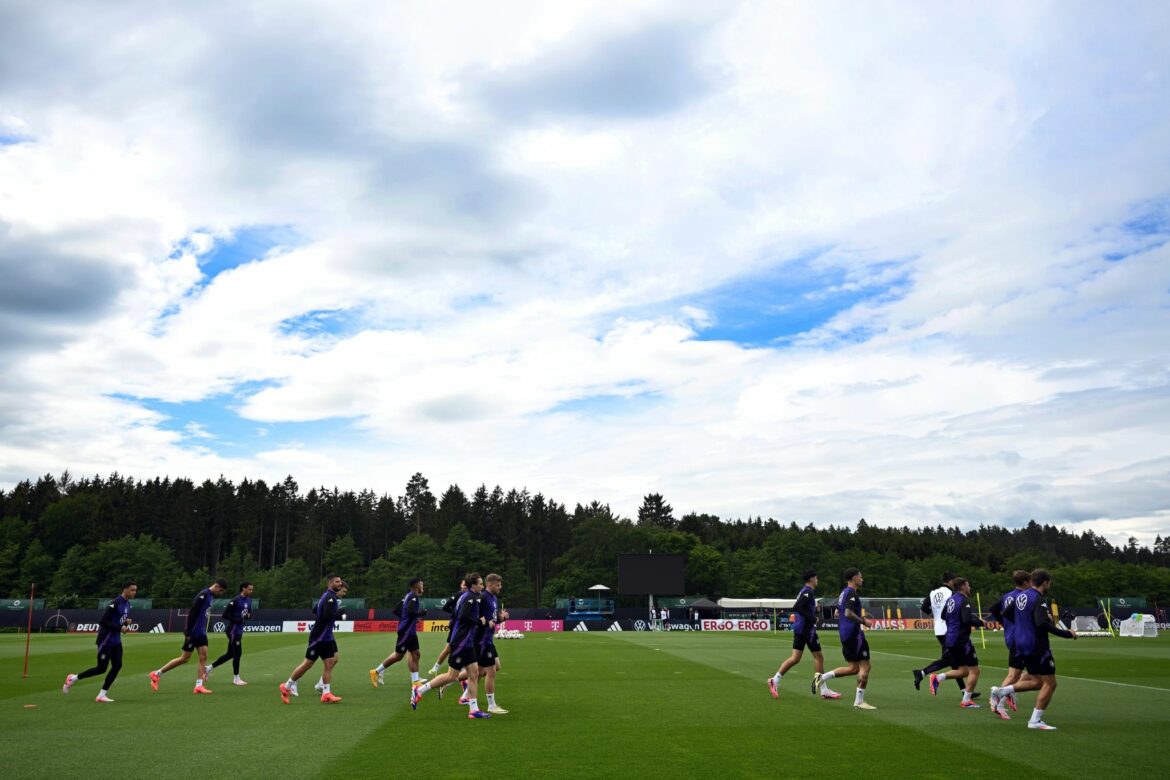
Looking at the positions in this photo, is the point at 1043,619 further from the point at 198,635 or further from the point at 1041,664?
the point at 198,635

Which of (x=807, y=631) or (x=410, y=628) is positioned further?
(x=410, y=628)

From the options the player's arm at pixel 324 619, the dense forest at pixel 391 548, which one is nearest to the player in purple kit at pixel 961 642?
the player's arm at pixel 324 619

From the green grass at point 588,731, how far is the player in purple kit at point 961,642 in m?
0.53

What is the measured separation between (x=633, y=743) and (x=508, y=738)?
168 centimetres

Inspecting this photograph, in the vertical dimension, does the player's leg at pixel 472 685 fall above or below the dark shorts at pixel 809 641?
below

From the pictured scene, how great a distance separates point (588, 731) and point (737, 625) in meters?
57.4

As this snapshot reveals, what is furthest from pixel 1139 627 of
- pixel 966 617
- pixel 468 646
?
pixel 468 646

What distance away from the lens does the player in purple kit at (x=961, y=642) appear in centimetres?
1477

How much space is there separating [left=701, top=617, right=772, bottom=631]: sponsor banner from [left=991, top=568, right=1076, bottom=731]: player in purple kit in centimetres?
5451

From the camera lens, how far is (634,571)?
233 ft

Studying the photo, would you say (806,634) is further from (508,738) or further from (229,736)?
(229,736)

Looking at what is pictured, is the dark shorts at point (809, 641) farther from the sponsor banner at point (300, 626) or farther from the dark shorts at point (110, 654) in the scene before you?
the sponsor banner at point (300, 626)

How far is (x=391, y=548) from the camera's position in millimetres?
127062

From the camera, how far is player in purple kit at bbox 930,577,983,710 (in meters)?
14.8
